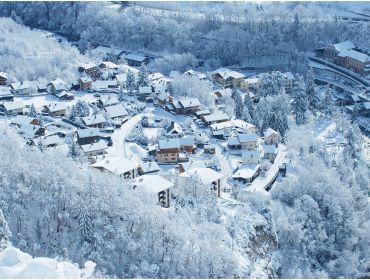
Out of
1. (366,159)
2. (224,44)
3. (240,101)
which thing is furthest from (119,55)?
(366,159)

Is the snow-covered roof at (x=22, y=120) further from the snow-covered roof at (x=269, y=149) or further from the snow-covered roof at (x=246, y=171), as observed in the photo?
the snow-covered roof at (x=269, y=149)

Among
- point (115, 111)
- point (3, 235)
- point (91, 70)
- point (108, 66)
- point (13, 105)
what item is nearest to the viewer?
point (3, 235)

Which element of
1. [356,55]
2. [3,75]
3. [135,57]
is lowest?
[135,57]

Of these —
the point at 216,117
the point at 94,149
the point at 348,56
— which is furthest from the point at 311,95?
the point at 94,149

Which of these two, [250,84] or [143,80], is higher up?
[143,80]

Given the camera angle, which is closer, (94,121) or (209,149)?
(209,149)

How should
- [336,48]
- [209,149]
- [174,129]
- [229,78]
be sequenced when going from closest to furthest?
[209,149], [174,129], [229,78], [336,48]

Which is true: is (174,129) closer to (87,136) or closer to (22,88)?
(87,136)

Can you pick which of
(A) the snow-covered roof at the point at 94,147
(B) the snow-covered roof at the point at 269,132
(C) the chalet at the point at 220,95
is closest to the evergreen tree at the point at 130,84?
(C) the chalet at the point at 220,95
